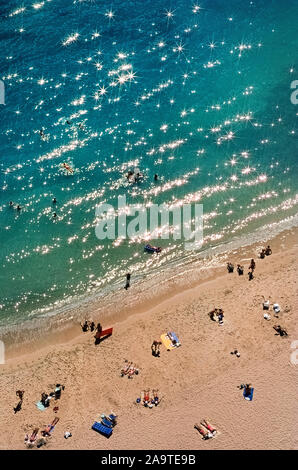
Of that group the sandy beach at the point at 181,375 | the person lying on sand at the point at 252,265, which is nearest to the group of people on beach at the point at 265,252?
the sandy beach at the point at 181,375

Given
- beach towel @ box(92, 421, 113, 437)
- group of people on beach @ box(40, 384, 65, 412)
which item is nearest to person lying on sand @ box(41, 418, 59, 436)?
group of people on beach @ box(40, 384, 65, 412)

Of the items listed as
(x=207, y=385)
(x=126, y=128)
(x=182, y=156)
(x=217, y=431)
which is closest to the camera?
(x=217, y=431)

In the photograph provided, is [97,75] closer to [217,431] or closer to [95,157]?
[95,157]

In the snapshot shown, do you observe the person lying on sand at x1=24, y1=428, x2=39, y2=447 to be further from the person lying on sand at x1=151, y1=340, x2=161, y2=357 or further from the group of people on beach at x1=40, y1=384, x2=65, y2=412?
the person lying on sand at x1=151, y1=340, x2=161, y2=357

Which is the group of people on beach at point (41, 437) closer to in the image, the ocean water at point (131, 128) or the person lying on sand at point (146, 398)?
the person lying on sand at point (146, 398)

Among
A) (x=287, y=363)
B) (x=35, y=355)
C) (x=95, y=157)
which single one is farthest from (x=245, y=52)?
(x=35, y=355)

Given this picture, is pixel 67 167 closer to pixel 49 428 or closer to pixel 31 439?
pixel 49 428
